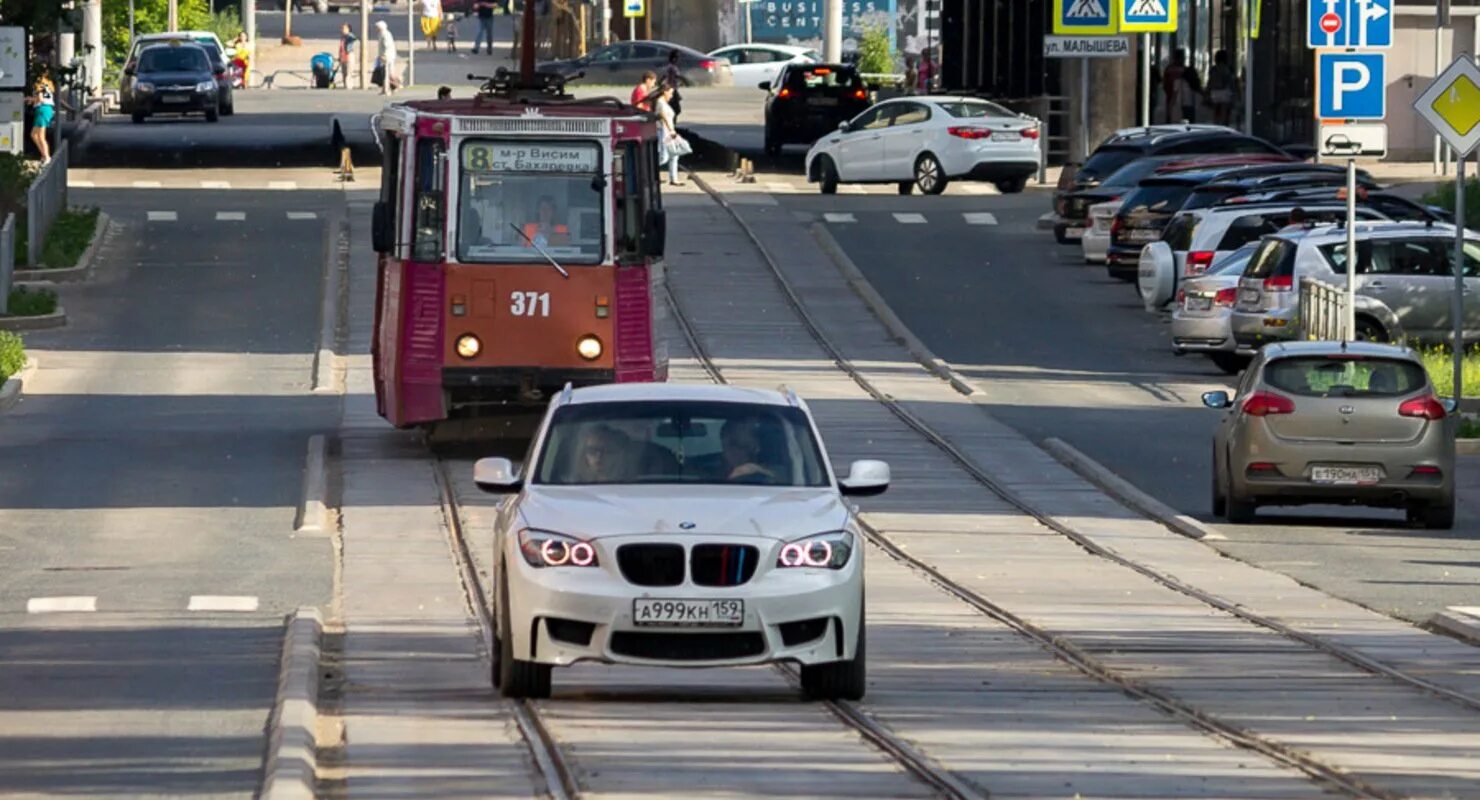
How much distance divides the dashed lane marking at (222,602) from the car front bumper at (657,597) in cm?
501

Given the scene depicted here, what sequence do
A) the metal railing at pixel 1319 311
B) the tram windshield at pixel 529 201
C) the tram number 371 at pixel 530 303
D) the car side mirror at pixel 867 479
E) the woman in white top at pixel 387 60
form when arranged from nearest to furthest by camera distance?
1. the car side mirror at pixel 867 479
2. the tram windshield at pixel 529 201
3. the tram number 371 at pixel 530 303
4. the metal railing at pixel 1319 311
5. the woman in white top at pixel 387 60

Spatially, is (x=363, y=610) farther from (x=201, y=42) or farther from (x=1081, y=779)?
(x=201, y=42)

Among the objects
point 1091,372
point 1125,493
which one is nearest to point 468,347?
point 1125,493

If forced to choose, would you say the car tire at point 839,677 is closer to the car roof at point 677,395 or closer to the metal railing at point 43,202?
the car roof at point 677,395

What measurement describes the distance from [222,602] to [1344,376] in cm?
962

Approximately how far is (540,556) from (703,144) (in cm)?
5099

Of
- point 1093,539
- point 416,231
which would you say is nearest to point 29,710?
point 1093,539

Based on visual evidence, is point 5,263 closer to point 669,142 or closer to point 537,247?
point 537,247

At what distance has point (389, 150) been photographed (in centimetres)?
2666

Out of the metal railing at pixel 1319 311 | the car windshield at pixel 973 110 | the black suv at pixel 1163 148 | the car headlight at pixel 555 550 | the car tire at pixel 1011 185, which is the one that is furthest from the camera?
the car tire at pixel 1011 185

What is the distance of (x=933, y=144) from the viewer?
53.9m

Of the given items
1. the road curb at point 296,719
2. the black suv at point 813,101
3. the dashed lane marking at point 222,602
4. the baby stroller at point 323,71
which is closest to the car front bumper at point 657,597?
the road curb at point 296,719

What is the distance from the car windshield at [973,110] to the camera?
53.3 m

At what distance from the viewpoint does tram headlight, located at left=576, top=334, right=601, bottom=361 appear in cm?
2609
